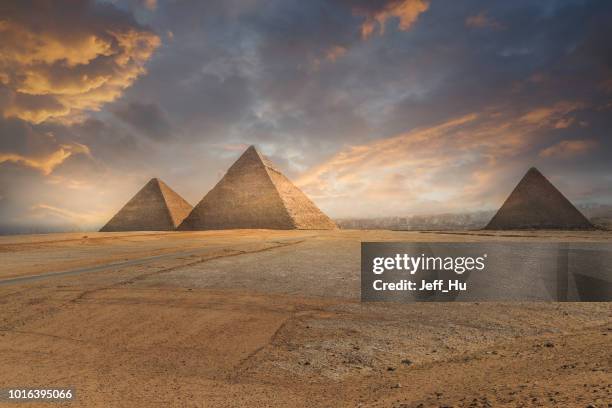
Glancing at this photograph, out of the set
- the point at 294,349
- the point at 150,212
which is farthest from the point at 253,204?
the point at 294,349

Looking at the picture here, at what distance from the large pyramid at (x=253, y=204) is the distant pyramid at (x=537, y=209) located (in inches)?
1021

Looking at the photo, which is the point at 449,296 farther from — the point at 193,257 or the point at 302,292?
the point at 193,257

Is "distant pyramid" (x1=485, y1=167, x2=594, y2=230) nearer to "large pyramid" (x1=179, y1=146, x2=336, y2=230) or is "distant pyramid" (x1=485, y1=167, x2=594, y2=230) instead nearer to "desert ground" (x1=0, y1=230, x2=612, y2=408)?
"large pyramid" (x1=179, y1=146, x2=336, y2=230)

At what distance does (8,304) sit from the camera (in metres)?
5.99

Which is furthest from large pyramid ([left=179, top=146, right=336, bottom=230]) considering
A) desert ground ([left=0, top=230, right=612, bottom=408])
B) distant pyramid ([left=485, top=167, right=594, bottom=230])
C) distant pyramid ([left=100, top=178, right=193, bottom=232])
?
desert ground ([left=0, top=230, right=612, bottom=408])

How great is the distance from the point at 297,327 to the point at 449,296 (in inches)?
132

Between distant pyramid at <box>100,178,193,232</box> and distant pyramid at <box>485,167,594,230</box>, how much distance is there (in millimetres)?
48714

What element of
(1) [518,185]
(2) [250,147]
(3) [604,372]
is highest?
(2) [250,147]

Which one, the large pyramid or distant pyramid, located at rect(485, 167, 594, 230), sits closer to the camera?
distant pyramid, located at rect(485, 167, 594, 230)

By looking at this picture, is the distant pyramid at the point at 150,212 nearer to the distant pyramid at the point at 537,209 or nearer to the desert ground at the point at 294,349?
the desert ground at the point at 294,349

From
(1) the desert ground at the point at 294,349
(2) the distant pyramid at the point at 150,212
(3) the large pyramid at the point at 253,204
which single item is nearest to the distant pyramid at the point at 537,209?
(3) the large pyramid at the point at 253,204

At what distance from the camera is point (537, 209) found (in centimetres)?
4597

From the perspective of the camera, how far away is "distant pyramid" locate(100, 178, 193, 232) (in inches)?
1992

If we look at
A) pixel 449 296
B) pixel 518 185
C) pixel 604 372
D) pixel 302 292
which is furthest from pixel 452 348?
pixel 518 185
